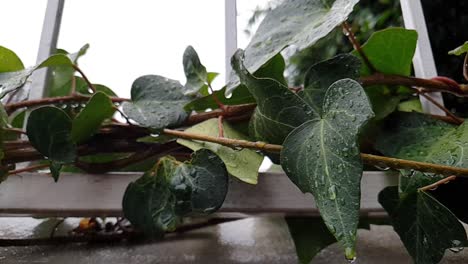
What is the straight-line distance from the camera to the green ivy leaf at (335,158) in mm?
267

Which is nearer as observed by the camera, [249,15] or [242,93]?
[242,93]

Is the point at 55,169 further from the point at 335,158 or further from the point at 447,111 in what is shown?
the point at 447,111

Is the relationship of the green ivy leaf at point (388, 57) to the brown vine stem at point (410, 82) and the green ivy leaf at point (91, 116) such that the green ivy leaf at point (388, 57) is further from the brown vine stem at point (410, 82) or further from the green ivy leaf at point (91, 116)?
the green ivy leaf at point (91, 116)

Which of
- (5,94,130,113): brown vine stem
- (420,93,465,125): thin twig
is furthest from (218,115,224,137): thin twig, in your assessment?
(420,93,465,125): thin twig

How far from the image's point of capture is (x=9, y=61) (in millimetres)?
473

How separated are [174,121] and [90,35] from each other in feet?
1.26

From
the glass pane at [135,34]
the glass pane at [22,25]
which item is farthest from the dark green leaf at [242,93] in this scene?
the glass pane at [22,25]

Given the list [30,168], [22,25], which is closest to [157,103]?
[30,168]

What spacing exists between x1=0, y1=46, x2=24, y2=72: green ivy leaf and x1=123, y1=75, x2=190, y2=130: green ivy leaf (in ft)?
0.42

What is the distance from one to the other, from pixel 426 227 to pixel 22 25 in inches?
25.8

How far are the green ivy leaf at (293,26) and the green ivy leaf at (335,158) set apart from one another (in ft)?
0.23

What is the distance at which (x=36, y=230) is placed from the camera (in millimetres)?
598

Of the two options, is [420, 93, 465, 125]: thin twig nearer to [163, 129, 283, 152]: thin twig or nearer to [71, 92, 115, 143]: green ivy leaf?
[163, 129, 283, 152]: thin twig

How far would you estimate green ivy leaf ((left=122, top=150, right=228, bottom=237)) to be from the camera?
0.38 m
